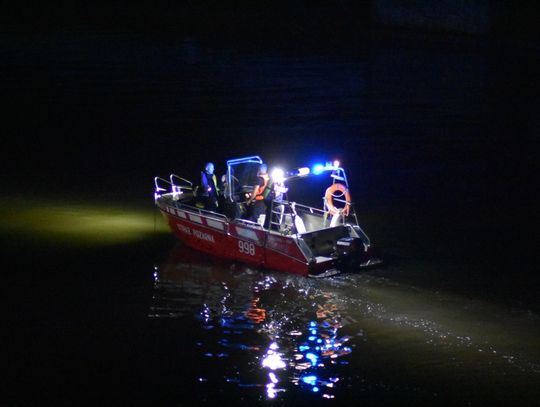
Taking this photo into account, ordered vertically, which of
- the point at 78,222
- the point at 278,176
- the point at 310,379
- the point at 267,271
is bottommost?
the point at 310,379

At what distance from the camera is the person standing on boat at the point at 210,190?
2059 cm

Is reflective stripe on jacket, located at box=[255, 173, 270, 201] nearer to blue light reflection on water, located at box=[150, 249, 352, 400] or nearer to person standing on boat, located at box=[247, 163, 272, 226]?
person standing on boat, located at box=[247, 163, 272, 226]

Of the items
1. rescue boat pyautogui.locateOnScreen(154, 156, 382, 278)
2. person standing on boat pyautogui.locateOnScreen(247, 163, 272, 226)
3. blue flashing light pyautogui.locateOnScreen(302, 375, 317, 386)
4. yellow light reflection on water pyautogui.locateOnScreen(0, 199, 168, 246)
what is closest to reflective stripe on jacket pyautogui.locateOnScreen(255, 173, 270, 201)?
person standing on boat pyautogui.locateOnScreen(247, 163, 272, 226)

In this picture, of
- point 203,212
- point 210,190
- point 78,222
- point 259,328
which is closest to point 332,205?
point 210,190

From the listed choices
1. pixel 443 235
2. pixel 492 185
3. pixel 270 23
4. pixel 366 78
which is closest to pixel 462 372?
pixel 443 235

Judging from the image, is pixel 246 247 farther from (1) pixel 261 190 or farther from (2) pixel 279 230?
(1) pixel 261 190

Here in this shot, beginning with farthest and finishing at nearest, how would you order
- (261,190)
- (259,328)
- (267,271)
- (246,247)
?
(261,190) < (246,247) < (267,271) < (259,328)

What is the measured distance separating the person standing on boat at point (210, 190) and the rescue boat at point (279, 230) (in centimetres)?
21

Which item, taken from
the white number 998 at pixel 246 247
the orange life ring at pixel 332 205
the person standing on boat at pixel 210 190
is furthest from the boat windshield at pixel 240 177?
the orange life ring at pixel 332 205

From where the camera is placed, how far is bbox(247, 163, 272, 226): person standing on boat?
64.4 feet

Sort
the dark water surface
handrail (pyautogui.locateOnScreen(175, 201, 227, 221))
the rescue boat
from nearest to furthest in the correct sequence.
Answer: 1. the dark water surface
2. the rescue boat
3. handrail (pyautogui.locateOnScreen(175, 201, 227, 221))

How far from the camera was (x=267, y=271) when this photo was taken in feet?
63.4

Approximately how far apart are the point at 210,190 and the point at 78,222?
5.56 meters

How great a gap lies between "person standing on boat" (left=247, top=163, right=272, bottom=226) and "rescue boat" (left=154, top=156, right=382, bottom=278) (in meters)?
0.17
